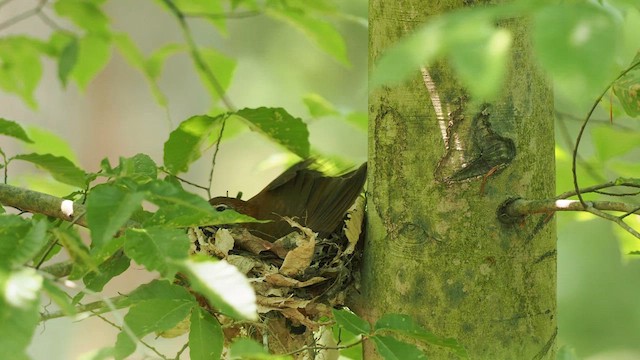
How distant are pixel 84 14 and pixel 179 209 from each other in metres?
1.03

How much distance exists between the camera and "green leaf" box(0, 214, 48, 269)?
820 millimetres

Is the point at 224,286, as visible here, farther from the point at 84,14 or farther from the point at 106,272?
the point at 84,14

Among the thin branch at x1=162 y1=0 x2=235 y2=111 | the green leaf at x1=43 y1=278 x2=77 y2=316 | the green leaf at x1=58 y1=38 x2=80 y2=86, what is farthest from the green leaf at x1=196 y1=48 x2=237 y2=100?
the green leaf at x1=43 y1=278 x2=77 y2=316

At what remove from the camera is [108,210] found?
0.87 metres

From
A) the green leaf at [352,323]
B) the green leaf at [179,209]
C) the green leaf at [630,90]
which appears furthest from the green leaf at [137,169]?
the green leaf at [630,90]

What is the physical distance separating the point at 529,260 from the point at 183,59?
15.5 ft

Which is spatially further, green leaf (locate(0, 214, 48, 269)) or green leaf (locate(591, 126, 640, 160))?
green leaf (locate(591, 126, 640, 160))

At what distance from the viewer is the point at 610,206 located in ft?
3.33

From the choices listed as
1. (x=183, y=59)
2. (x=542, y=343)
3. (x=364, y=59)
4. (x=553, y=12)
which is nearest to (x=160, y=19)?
(x=183, y=59)

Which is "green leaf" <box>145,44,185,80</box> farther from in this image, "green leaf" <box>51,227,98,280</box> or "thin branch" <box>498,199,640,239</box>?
"green leaf" <box>51,227,98,280</box>

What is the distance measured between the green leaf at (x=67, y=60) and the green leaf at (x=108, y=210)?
847mm

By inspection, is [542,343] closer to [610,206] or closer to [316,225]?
[610,206]

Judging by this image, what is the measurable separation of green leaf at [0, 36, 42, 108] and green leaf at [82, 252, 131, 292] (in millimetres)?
812

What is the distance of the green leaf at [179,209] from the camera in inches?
34.6
